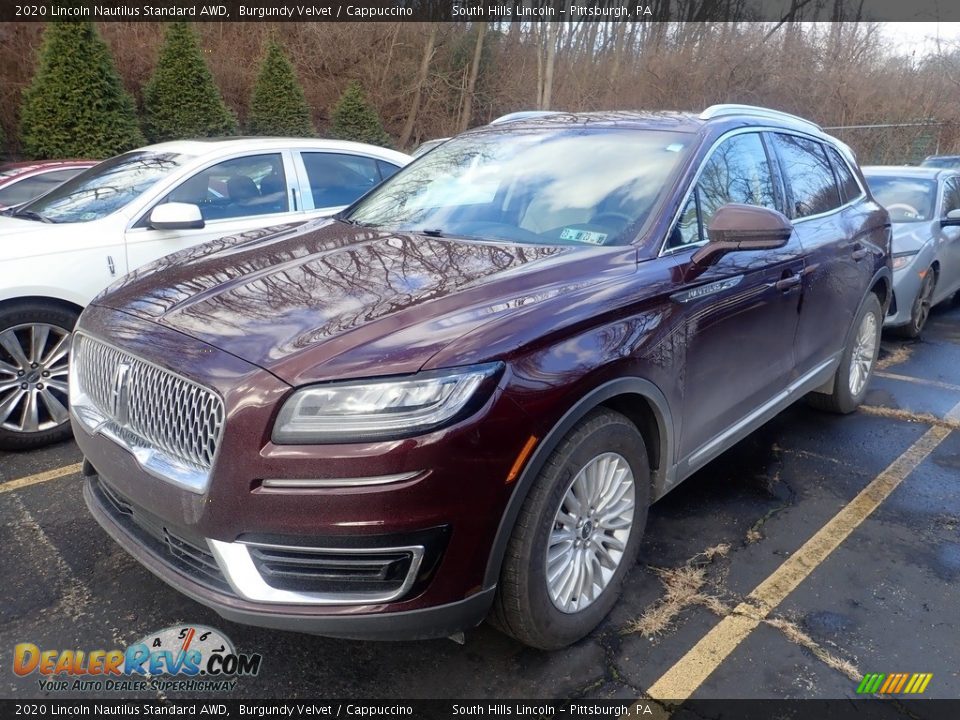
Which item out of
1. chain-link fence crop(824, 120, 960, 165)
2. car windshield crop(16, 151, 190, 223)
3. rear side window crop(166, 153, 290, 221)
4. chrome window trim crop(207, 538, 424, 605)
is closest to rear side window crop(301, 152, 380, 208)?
rear side window crop(166, 153, 290, 221)

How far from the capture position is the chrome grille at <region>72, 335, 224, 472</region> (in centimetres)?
206

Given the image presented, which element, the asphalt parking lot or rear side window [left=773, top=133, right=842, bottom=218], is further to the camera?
rear side window [left=773, top=133, right=842, bottom=218]

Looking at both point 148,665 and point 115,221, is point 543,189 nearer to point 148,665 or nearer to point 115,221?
point 148,665

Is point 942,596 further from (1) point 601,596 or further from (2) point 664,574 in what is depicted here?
(1) point 601,596

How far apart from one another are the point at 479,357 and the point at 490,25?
21.9m

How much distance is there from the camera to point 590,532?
8.22 ft

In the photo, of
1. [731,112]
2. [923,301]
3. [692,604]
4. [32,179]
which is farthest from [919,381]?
[32,179]

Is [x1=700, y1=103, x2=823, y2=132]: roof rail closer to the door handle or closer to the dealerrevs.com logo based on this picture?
the door handle

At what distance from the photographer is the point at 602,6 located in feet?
76.3

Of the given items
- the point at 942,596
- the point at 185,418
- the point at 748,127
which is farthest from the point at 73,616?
the point at 748,127

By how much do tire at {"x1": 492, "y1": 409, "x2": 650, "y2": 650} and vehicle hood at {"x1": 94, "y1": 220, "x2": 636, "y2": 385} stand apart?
1.66ft

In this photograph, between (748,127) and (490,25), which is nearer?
(748,127)

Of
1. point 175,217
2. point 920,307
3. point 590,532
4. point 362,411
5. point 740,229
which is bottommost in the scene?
point 920,307

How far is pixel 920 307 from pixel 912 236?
0.69m
